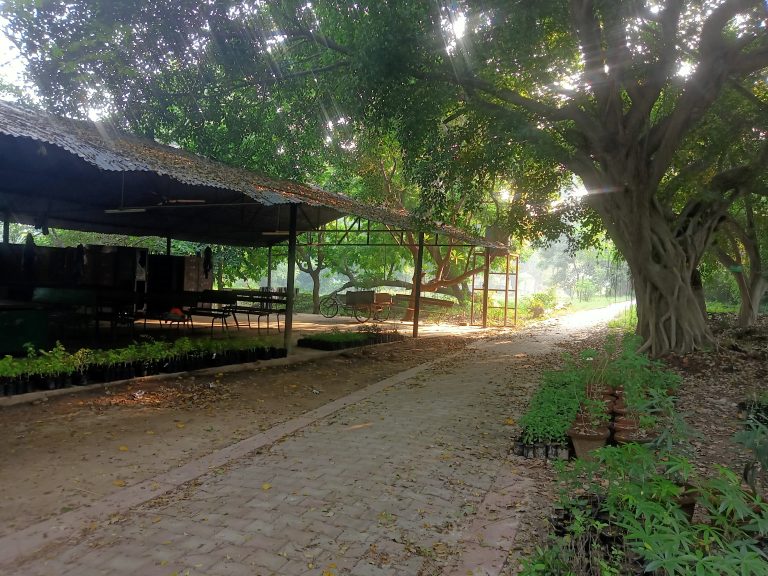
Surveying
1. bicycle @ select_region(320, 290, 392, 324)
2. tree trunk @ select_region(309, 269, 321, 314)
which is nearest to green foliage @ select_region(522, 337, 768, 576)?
bicycle @ select_region(320, 290, 392, 324)

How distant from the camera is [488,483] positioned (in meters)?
4.16

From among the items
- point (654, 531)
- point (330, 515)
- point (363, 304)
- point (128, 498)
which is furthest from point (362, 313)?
point (654, 531)

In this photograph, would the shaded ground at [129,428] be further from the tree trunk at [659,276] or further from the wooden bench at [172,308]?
the tree trunk at [659,276]

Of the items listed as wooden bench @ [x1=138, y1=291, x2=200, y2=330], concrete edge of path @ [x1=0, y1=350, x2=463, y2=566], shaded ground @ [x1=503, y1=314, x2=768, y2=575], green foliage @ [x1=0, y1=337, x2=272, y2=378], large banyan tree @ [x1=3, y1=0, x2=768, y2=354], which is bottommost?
concrete edge of path @ [x1=0, y1=350, x2=463, y2=566]

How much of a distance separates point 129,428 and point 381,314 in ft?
51.1

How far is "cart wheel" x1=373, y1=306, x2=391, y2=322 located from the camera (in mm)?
17828

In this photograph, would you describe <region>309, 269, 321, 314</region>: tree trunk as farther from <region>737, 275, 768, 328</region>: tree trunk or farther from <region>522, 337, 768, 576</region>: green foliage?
<region>522, 337, 768, 576</region>: green foliage

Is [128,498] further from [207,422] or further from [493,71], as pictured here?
[493,71]

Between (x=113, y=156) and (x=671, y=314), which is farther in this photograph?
(x=671, y=314)

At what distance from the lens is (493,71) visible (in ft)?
31.6

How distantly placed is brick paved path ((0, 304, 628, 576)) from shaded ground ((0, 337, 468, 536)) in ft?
1.45

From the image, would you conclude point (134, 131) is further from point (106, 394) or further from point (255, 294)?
point (106, 394)

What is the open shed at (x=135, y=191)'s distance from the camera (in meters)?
6.96

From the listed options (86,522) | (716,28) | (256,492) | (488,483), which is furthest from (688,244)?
(86,522)
